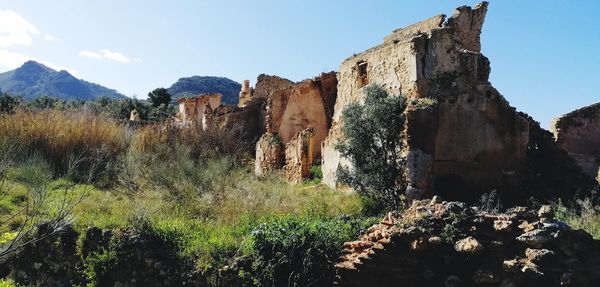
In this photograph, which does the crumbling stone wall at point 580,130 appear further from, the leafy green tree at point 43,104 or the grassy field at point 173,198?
the leafy green tree at point 43,104

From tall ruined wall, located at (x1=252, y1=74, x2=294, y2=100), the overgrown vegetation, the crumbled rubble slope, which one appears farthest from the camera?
tall ruined wall, located at (x1=252, y1=74, x2=294, y2=100)

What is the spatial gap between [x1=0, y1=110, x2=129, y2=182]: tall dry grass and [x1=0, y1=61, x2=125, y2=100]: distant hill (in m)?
120

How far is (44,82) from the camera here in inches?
5364

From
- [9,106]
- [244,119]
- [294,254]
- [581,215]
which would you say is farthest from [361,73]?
[9,106]

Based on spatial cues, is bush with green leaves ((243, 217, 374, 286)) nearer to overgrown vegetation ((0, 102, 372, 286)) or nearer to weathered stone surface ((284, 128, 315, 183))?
overgrown vegetation ((0, 102, 372, 286))

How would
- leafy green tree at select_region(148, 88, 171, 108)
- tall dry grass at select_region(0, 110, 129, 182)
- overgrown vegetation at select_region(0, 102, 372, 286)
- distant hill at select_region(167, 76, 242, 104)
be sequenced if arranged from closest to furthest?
overgrown vegetation at select_region(0, 102, 372, 286)
tall dry grass at select_region(0, 110, 129, 182)
leafy green tree at select_region(148, 88, 171, 108)
distant hill at select_region(167, 76, 242, 104)

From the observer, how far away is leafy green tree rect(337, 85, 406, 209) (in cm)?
1089

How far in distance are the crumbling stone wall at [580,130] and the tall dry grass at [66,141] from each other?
13285 millimetres

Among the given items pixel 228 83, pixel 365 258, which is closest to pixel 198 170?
pixel 365 258

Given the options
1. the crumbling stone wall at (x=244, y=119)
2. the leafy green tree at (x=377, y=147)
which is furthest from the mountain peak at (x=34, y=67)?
the leafy green tree at (x=377, y=147)

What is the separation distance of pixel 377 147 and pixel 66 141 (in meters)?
9.45

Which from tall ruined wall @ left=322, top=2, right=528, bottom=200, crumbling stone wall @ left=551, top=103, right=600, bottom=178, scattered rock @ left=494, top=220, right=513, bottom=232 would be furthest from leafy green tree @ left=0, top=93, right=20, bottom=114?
crumbling stone wall @ left=551, top=103, right=600, bottom=178

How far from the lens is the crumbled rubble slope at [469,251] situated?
6.37m

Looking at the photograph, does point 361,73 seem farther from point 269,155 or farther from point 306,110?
point 306,110
